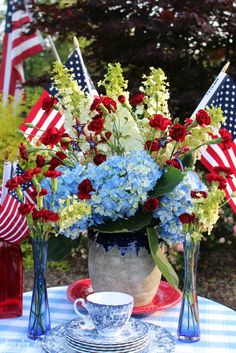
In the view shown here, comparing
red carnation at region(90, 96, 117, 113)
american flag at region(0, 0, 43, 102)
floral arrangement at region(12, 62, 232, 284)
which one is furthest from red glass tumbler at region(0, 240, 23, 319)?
american flag at region(0, 0, 43, 102)

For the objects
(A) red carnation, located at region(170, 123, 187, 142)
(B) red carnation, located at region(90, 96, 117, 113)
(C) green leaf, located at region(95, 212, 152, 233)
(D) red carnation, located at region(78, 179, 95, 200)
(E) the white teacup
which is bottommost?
(E) the white teacup

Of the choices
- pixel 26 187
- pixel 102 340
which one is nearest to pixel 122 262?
pixel 102 340

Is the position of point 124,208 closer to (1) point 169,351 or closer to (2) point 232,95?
(1) point 169,351

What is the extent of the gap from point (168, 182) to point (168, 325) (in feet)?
1.52

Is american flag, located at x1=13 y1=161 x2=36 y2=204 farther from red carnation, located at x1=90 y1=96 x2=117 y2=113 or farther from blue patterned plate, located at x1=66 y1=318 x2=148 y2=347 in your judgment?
blue patterned plate, located at x1=66 y1=318 x2=148 y2=347

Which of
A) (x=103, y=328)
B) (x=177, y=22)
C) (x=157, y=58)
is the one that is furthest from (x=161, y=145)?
(x=157, y=58)

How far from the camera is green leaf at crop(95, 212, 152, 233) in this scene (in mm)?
1923

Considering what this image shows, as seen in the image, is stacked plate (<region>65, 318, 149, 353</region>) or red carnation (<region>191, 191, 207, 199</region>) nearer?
stacked plate (<region>65, 318, 149, 353</region>)

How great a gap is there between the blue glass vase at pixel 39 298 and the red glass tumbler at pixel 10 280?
0.66 feet

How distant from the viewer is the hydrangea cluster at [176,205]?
6.40ft

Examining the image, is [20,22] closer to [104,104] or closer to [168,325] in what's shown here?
[104,104]

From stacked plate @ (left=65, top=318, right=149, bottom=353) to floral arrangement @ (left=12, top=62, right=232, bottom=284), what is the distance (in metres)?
0.24

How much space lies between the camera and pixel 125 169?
6.21ft

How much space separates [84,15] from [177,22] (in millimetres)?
903
